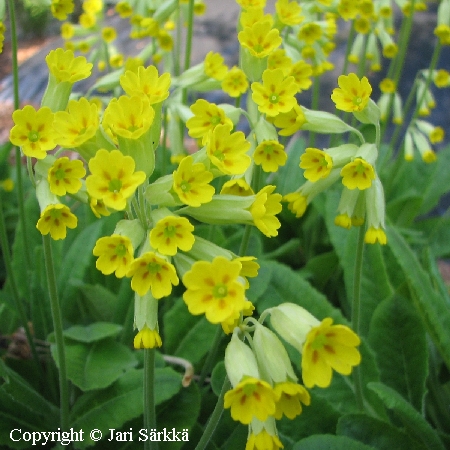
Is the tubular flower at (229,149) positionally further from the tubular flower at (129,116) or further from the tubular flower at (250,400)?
the tubular flower at (250,400)

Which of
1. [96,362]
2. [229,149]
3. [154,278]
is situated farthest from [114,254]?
[96,362]

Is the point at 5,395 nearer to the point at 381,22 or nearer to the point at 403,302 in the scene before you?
the point at 403,302

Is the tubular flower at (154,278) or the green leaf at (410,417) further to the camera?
the green leaf at (410,417)

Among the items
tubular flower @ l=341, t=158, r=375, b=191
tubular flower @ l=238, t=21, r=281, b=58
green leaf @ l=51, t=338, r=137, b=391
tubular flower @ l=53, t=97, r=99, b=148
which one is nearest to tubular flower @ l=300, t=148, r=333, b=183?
tubular flower @ l=341, t=158, r=375, b=191

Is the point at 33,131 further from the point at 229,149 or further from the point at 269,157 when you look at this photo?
the point at 269,157

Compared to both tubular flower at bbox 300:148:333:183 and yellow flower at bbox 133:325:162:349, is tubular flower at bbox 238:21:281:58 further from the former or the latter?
yellow flower at bbox 133:325:162:349

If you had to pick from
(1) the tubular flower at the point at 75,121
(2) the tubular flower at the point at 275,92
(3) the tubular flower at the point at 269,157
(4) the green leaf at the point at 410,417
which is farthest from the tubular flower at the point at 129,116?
(4) the green leaf at the point at 410,417
